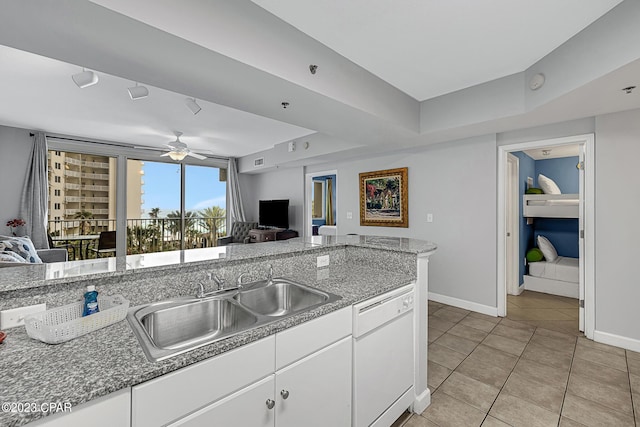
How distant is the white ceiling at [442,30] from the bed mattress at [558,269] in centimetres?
305

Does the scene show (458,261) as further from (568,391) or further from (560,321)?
(568,391)

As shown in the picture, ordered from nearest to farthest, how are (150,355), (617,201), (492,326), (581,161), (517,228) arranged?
(150,355), (617,201), (581,161), (492,326), (517,228)

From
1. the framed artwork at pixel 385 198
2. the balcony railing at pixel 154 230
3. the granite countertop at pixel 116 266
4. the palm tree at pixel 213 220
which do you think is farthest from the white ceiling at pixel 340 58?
the palm tree at pixel 213 220

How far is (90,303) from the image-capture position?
1.12 meters

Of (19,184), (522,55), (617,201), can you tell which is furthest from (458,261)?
(19,184)

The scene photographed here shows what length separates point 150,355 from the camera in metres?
0.88

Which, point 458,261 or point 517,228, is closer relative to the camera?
point 458,261

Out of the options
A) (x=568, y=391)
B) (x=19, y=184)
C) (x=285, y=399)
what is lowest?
(x=568, y=391)

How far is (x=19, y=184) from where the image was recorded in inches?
181

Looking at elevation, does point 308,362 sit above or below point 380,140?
below

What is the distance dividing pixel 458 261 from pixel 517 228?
4.27 ft

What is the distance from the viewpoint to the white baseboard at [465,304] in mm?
3447

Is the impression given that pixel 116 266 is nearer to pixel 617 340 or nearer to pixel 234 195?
pixel 617 340

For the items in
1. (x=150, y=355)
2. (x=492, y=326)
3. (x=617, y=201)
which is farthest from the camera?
(x=492, y=326)
